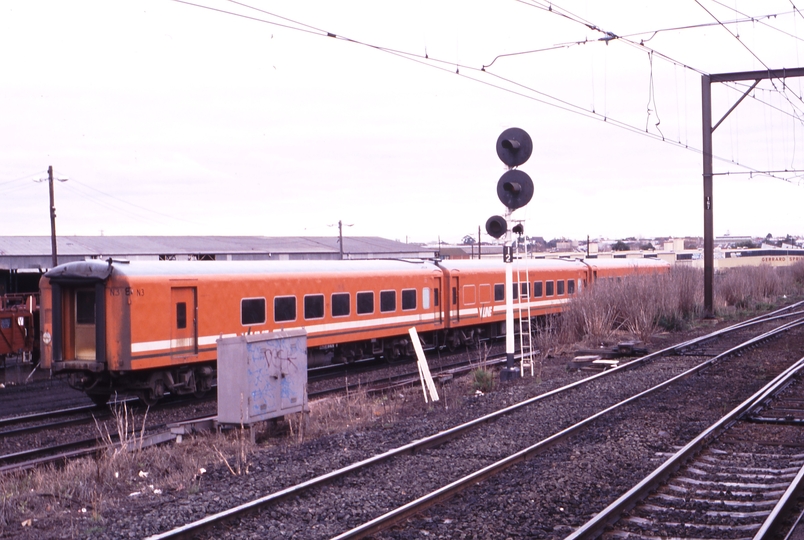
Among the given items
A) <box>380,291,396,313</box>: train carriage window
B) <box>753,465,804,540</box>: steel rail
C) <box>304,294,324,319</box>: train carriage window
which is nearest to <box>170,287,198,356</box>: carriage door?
<box>304,294,324,319</box>: train carriage window

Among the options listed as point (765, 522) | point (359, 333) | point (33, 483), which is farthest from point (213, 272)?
point (765, 522)

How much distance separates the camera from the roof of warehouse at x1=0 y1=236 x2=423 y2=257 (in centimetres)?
4628

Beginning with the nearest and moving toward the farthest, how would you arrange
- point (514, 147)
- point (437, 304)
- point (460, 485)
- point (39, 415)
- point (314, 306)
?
1. point (460, 485)
2. point (514, 147)
3. point (39, 415)
4. point (314, 306)
5. point (437, 304)

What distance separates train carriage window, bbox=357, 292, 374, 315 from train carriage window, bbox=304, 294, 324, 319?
149 cm

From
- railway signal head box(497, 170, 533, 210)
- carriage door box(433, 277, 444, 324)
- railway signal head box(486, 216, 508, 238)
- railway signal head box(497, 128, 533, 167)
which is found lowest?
carriage door box(433, 277, 444, 324)

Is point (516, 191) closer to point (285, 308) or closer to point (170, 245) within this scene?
point (285, 308)

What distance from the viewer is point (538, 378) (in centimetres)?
1465

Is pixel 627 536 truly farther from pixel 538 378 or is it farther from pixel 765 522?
pixel 538 378

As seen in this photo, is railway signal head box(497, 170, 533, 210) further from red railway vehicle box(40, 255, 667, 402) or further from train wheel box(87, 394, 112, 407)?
train wheel box(87, 394, 112, 407)

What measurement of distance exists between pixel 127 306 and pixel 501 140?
7.41m

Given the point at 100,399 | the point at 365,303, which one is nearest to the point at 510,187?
the point at 365,303

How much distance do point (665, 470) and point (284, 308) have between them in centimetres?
1121

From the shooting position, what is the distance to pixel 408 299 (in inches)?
855

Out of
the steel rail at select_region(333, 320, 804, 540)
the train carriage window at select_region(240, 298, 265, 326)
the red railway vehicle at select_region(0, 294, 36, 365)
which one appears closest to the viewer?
the steel rail at select_region(333, 320, 804, 540)
